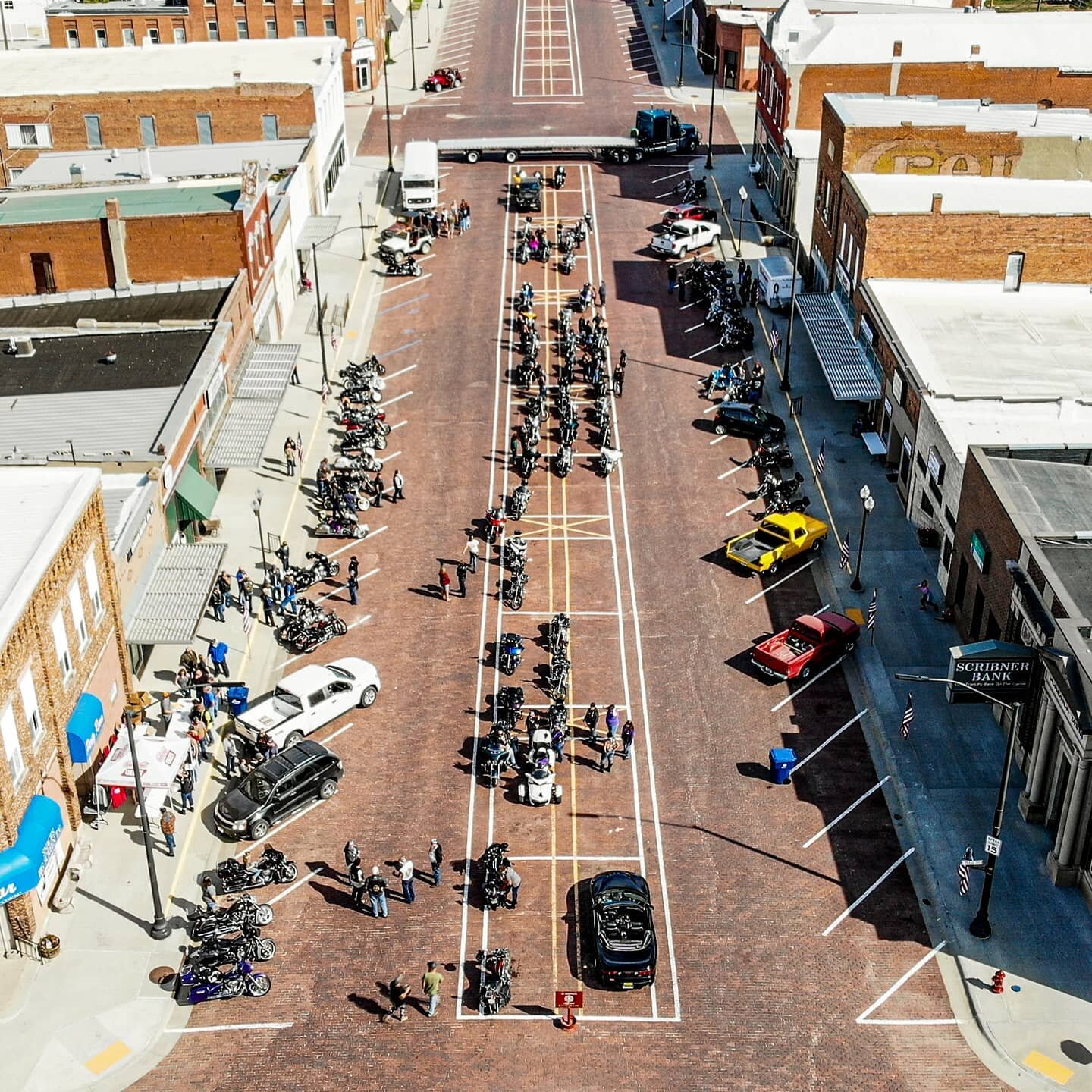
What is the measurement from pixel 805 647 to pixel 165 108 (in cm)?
6384

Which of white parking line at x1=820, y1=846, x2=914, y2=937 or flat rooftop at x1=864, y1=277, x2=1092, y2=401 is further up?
flat rooftop at x1=864, y1=277, x2=1092, y2=401

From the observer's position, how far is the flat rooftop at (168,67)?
318ft

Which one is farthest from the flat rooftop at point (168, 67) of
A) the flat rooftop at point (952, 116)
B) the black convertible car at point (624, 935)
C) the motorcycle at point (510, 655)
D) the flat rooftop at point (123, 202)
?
the black convertible car at point (624, 935)

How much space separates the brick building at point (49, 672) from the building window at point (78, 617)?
6cm

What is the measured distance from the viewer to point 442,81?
12744 centimetres

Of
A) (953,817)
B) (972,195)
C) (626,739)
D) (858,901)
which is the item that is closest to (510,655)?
(626,739)

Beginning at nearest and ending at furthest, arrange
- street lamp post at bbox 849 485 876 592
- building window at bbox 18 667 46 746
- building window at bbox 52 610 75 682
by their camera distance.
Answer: building window at bbox 18 667 46 746, building window at bbox 52 610 75 682, street lamp post at bbox 849 485 876 592

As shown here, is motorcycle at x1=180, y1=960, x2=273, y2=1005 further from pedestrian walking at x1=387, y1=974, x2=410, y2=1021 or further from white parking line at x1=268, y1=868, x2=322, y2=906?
pedestrian walking at x1=387, y1=974, x2=410, y2=1021

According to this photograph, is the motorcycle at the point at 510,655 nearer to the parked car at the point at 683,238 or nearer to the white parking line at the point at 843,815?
the white parking line at the point at 843,815

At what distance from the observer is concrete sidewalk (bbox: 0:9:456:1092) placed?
1471 inches

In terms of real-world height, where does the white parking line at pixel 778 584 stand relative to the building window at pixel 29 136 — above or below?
below

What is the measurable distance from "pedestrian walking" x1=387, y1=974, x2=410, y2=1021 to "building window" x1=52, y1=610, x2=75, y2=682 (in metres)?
13.7

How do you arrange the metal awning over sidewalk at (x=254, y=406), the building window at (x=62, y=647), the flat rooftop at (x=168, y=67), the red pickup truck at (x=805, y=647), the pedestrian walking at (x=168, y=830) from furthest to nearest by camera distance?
the flat rooftop at (x=168, y=67)
the metal awning over sidewalk at (x=254, y=406)
the red pickup truck at (x=805, y=647)
the pedestrian walking at (x=168, y=830)
the building window at (x=62, y=647)

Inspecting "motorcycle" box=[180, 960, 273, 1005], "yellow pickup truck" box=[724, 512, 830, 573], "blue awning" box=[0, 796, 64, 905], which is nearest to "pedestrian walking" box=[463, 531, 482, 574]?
"yellow pickup truck" box=[724, 512, 830, 573]
